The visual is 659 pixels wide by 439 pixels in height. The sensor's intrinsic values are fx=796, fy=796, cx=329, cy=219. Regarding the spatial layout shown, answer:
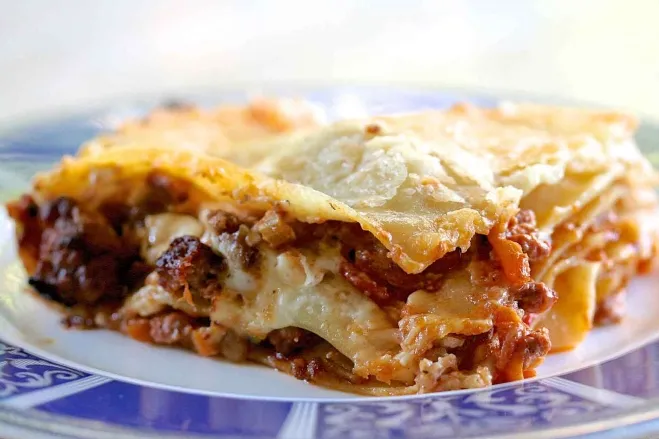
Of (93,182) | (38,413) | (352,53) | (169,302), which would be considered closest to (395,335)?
(169,302)

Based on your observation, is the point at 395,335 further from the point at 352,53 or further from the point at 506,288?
the point at 352,53

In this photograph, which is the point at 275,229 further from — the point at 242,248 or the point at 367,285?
the point at 367,285

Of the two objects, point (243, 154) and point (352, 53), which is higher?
point (352, 53)

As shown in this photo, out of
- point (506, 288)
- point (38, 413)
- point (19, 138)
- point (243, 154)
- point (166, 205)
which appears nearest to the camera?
point (38, 413)

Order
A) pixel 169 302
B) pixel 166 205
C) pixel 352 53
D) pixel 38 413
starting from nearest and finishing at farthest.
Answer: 1. pixel 38 413
2. pixel 169 302
3. pixel 166 205
4. pixel 352 53

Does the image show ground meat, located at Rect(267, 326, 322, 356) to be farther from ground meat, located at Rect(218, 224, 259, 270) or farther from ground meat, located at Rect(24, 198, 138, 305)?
ground meat, located at Rect(24, 198, 138, 305)

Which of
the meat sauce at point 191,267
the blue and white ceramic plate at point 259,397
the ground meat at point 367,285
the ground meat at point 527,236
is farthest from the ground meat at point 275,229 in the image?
the ground meat at point 527,236

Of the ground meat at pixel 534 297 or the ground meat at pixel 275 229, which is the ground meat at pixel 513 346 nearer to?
Answer: the ground meat at pixel 534 297

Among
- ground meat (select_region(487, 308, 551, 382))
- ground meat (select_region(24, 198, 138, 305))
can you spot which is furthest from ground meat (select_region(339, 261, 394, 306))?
ground meat (select_region(24, 198, 138, 305))

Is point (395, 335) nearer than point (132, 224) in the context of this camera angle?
Yes
